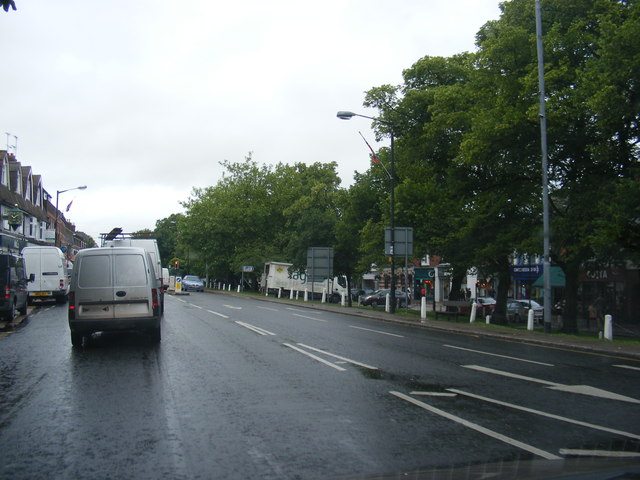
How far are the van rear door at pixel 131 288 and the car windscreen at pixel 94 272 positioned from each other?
17cm

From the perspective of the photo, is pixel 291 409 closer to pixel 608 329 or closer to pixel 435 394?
pixel 435 394

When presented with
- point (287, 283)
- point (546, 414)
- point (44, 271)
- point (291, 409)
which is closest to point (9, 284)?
point (44, 271)

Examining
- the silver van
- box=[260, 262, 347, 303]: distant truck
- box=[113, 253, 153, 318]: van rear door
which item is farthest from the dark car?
box=[260, 262, 347, 303]: distant truck

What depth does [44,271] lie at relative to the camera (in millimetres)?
28703

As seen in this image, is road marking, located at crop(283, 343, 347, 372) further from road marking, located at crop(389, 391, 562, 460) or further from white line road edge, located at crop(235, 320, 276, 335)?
white line road edge, located at crop(235, 320, 276, 335)

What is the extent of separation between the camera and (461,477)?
4.50m

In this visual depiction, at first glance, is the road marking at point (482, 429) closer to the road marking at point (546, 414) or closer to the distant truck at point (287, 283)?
the road marking at point (546, 414)

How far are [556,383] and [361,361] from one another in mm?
3560

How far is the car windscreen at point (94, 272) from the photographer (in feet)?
41.5

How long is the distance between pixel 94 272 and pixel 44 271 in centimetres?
1819

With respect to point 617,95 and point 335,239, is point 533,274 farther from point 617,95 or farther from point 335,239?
point 617,95

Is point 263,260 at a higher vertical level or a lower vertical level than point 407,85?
lower

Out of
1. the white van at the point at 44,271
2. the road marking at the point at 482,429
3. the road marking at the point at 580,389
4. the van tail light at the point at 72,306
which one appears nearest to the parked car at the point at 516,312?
the white van at the point at 44,271

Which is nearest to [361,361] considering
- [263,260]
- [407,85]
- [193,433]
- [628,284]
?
[193,433]
